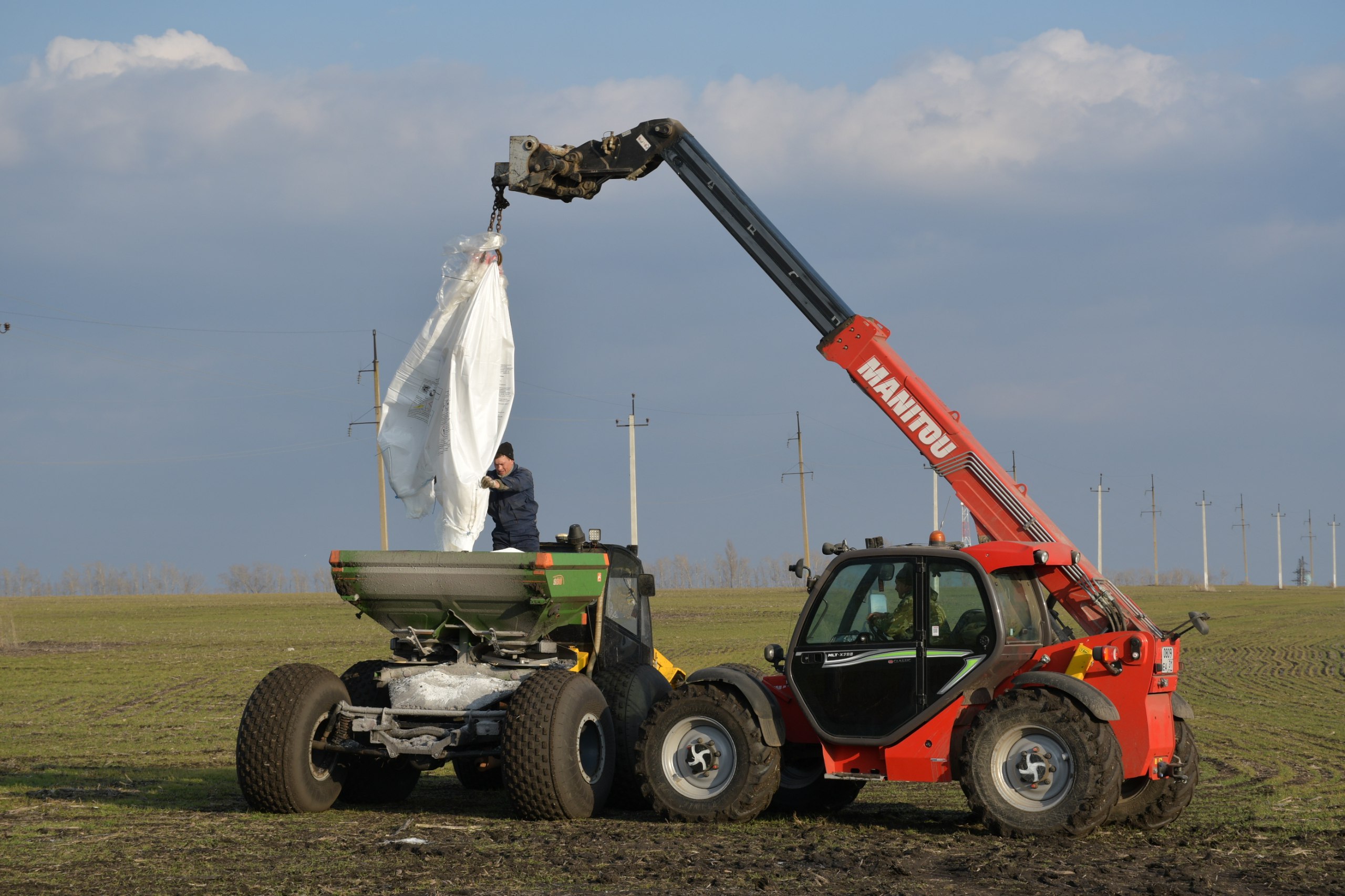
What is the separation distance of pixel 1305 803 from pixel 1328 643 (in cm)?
2775

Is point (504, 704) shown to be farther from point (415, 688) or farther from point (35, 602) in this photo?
point (35, 602)

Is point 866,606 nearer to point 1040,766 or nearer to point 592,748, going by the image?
point 1040,766

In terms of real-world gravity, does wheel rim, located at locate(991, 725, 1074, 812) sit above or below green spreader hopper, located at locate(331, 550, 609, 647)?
below

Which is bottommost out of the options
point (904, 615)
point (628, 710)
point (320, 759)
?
point (320, 759)

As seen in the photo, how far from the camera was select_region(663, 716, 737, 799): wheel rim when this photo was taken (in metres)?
10.4

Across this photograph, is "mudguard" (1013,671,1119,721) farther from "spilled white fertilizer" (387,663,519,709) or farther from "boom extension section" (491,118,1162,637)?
"spilled white fertilizer" (387,663,519,709)

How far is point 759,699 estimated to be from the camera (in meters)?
10.4

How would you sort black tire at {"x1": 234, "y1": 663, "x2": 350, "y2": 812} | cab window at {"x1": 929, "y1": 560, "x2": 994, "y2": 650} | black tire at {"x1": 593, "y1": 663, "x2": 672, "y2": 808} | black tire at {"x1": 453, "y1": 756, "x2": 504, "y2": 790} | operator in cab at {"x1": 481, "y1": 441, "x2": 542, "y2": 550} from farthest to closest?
black tire at {"x1": 453, "y1": 756, "x2": 504, "y2": 790} < operator in cab at {"x1": 481, "y1": 441, "x2": 542, "y2": 550} < black tire at {"x1": 593, "y1": 663, "x2": 672, "y2": 808} < black tire at {"x1": 234, "y1": 663, "x2": 350, "y2": 812} < cab window at {"x1": 929, "y1": 560, "x2": 994, "y2": 650}

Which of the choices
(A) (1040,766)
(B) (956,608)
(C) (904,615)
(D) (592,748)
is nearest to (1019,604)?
(B) (956,608)

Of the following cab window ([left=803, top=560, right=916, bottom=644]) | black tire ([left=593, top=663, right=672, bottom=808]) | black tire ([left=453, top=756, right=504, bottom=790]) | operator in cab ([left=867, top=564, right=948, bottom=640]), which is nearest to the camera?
operator in cab ([left=867, top=564, right=948, bottom=640])

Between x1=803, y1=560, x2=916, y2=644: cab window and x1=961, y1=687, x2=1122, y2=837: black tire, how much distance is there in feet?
3.16

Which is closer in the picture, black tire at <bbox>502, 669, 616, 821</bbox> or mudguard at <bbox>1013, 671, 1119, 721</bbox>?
mudguard at <bbox>1013, 671, 1119, 721</bbox>

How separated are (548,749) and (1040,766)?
11.9 ft

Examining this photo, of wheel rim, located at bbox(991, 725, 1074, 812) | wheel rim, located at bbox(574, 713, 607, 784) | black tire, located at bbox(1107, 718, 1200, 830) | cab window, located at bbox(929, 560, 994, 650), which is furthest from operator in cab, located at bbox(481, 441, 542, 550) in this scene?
black tire, located at bbox(1107, 718, 1200, 830)
